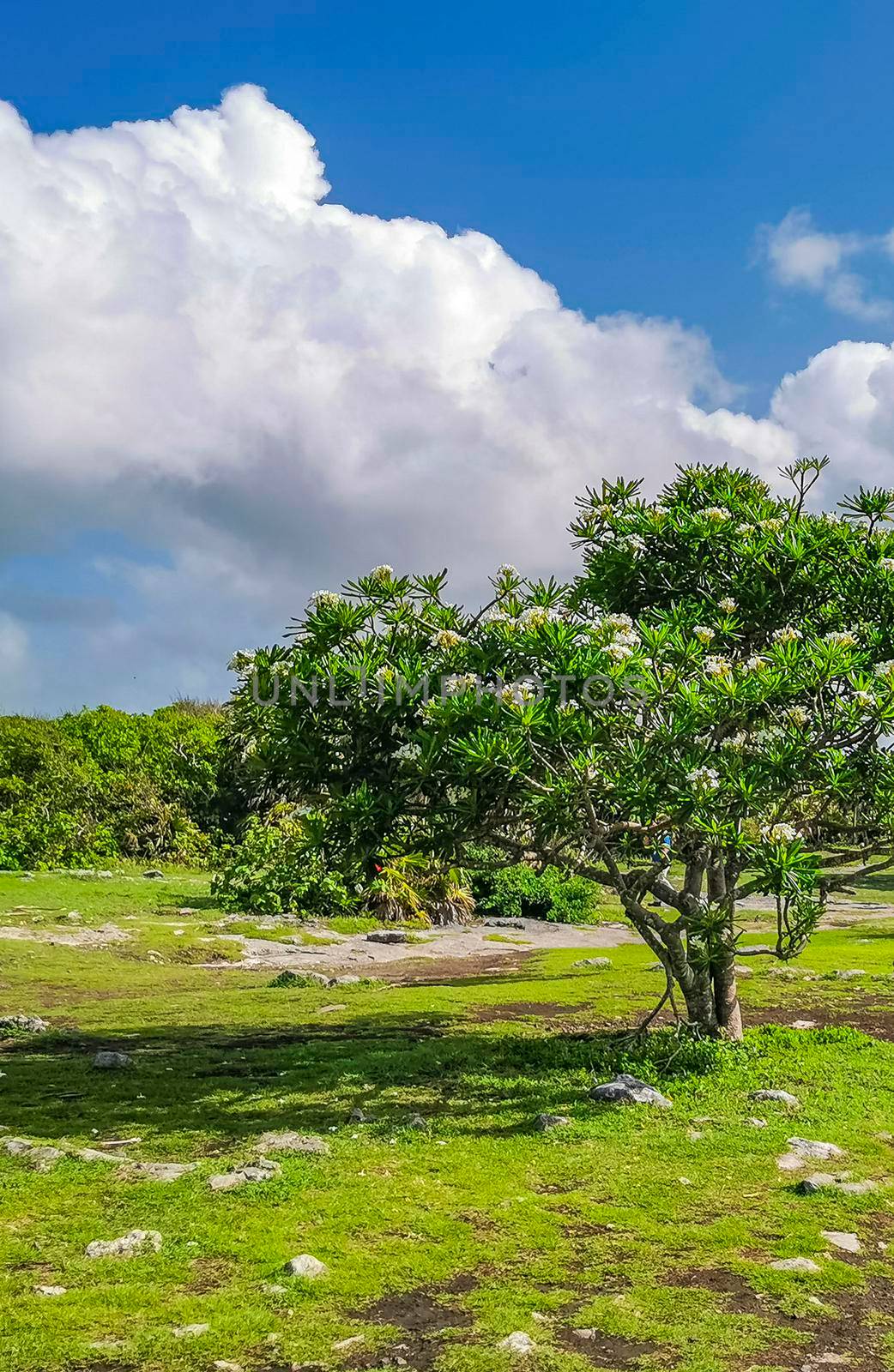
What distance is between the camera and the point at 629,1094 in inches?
446

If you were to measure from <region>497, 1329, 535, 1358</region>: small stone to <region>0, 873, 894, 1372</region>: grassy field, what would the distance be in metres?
0.05

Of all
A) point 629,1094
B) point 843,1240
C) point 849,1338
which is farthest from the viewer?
point 629,1094

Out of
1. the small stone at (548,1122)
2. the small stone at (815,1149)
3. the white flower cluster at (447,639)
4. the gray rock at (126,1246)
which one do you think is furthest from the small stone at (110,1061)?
the small stone at (815,1149)

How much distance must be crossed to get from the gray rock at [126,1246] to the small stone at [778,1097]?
261 inches

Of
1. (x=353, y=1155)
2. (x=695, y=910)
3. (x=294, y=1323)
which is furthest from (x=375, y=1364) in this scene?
(x=695, y=910)

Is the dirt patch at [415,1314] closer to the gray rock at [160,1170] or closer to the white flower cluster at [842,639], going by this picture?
the gray rock at [160,1170]

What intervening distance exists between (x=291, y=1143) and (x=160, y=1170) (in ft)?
3.99

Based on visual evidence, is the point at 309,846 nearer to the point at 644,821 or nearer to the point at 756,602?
the point at 644,821

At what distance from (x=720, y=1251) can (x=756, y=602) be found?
7.85 m

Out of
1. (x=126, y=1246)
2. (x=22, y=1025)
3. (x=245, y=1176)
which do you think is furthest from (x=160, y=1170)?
(x=22, y=1025)

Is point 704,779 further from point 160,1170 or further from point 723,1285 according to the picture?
point 160,1170

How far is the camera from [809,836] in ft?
42.9

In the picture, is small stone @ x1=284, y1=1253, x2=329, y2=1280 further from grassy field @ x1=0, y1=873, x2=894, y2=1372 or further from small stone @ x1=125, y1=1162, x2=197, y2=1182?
small stone @ x1=125, y1=1162, x2=197, y2=1182

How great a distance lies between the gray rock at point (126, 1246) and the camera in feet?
22.9
